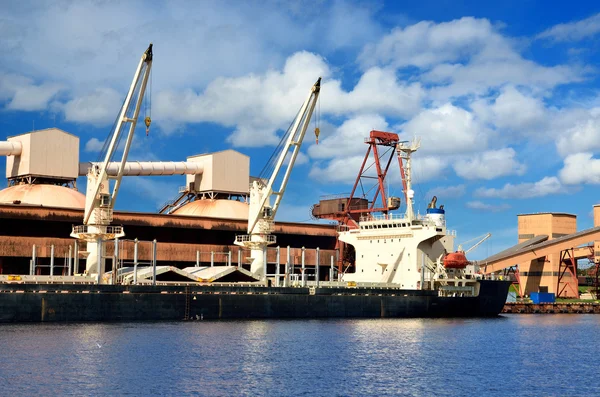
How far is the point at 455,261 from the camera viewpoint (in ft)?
225

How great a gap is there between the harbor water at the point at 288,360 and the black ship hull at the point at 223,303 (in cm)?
162

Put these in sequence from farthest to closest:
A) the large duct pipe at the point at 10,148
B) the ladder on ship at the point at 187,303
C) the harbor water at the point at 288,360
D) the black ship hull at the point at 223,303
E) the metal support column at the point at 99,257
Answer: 1. the large duct pipe at the point at 10,148
2. the ladder on ship at the point at 187,303
3. the metal support column at the point at 99,257
4. the black ship hull at the point at 223,303
5. the harbor water at the point at 288,360

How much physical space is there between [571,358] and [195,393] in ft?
71.3

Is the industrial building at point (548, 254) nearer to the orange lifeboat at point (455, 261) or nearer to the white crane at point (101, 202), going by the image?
the orange lifeboat at point (455, 261)

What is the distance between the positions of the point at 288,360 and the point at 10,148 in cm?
5000

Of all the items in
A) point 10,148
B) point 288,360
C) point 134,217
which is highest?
point 10,148

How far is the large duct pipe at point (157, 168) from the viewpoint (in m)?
85.7

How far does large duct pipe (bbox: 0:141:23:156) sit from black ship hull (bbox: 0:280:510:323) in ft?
97.6

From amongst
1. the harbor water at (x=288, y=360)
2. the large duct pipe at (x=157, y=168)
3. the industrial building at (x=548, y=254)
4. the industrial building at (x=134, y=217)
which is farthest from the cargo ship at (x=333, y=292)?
the industrial building at (x=548, y=254)

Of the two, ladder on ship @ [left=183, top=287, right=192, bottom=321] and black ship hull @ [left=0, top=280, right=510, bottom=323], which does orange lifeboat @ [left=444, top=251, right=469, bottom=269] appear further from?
ladder on ship @ [left=183, top=287, right=192, bottom=321]

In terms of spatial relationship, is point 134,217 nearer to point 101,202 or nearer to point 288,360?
point 101,202

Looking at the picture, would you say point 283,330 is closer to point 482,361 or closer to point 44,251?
point 482,361

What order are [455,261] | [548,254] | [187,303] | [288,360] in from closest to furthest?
[288,360]
[187,303]
[455,261]
[548,254]

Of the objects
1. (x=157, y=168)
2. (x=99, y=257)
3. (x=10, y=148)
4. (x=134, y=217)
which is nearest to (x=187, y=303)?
(x=99, y=257)
